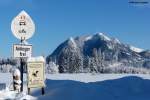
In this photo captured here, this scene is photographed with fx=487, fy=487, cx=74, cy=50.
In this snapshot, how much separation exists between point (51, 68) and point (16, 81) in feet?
336

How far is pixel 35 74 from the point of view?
51.7 ft

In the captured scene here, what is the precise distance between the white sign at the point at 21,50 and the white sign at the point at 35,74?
34cm

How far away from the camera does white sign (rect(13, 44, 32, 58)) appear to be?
50.2ft

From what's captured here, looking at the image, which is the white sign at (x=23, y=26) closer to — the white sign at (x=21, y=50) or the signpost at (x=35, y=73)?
the white sign at (x=21, y=50)

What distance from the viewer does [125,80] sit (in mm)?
19609

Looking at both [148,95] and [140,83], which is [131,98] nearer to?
[148,95]

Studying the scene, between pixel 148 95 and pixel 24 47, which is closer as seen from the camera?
pixel 24 47

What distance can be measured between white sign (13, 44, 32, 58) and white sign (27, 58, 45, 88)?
34 cm

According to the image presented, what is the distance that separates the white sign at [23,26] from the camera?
15.3 metres

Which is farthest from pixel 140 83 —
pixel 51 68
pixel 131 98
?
pixel 51 68

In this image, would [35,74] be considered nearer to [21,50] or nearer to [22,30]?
[21,50]

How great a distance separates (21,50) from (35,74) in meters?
0.94

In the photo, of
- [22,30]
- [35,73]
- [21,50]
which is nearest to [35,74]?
[35,73]

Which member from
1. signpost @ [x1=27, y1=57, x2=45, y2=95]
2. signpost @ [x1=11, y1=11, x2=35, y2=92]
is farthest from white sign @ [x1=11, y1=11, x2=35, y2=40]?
signpost @ [x1=27, y1=57, x2=45, y2=95]
